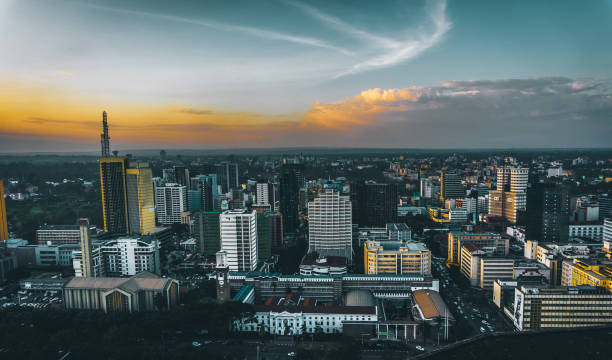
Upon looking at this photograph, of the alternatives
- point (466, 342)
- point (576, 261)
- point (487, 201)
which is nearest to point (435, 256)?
point (576, 261)

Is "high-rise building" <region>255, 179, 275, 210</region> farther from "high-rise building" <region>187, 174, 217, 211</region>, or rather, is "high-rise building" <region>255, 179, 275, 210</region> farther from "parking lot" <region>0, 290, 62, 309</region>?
"parking lot" <region>0, 290, 62, 309</region>

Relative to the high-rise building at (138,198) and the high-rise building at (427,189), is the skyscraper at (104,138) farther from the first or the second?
the high-rise building at (427,189)

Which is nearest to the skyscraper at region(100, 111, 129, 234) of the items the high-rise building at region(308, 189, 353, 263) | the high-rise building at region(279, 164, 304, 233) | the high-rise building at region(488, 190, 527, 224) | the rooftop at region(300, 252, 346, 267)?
the high-rise building at region(279, 164, 304, 233)

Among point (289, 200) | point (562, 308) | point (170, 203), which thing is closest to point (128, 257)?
point (289, 200)

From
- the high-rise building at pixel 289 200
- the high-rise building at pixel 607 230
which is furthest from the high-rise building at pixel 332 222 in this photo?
the high-rise building at pixel 607 230

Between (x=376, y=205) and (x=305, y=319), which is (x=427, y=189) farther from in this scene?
(x=305, y=319)

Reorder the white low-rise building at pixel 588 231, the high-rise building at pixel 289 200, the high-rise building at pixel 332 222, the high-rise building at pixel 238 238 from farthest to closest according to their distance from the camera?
1. the high-rise building at pixel 289 200
2. the white low-rise building at pixel 588 231
3. the high-rise building at pixel 332 222
4. the high-rise building at pixel 238 238

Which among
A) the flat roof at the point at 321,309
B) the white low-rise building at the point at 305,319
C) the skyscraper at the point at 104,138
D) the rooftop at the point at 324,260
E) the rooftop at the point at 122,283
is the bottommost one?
the white low-rise building at the point at 305,319
